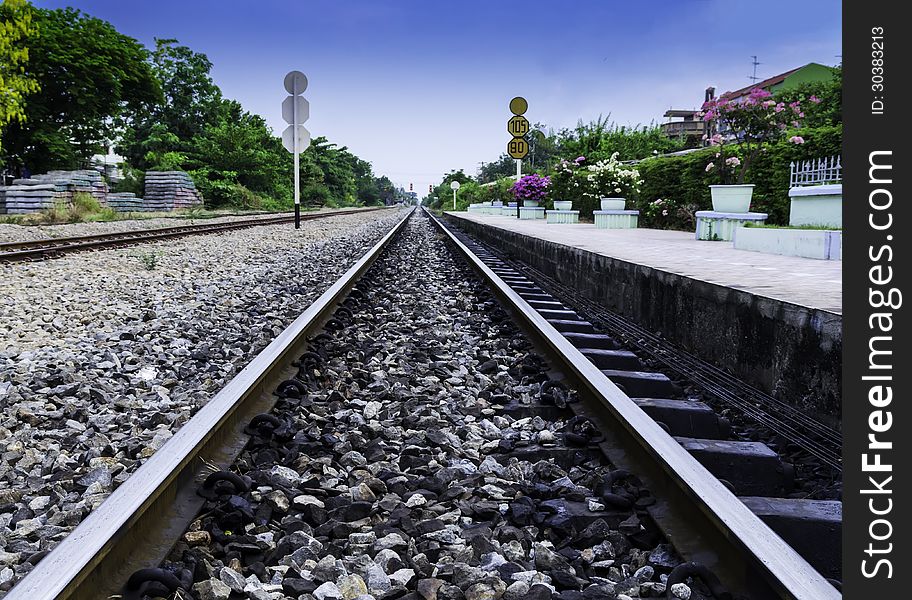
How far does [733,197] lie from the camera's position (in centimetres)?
953

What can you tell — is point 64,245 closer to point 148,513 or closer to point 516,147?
point 148,513

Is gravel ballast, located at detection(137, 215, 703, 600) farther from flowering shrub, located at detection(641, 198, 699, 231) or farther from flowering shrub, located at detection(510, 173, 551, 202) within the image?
flowering shrub, located at detection(510, 173, 551, 202)

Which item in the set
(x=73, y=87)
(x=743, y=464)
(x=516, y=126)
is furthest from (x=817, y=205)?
(x=73, y=87)

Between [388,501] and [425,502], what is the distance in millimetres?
109

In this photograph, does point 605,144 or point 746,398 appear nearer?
point 746,398

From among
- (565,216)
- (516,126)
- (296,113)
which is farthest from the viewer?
(516,126)

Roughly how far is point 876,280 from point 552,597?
92 centimetres

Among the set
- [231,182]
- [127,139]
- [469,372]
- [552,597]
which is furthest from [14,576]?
[127,139]

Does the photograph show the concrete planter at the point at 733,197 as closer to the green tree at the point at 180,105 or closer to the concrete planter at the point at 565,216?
the concrete planter at the point at 565,216

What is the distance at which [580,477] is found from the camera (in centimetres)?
217

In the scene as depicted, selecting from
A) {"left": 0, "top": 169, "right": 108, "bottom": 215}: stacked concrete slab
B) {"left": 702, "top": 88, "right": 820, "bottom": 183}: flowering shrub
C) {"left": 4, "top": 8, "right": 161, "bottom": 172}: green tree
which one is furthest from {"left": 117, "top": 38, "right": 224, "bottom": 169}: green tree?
{"left": 702, "top": 88, "right": 820, "bottom": 183}: flowering shrub

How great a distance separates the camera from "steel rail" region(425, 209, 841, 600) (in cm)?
133

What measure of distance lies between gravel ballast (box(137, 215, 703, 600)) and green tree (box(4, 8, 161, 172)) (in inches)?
1242

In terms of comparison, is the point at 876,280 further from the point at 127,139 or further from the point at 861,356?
the point at 127,139
